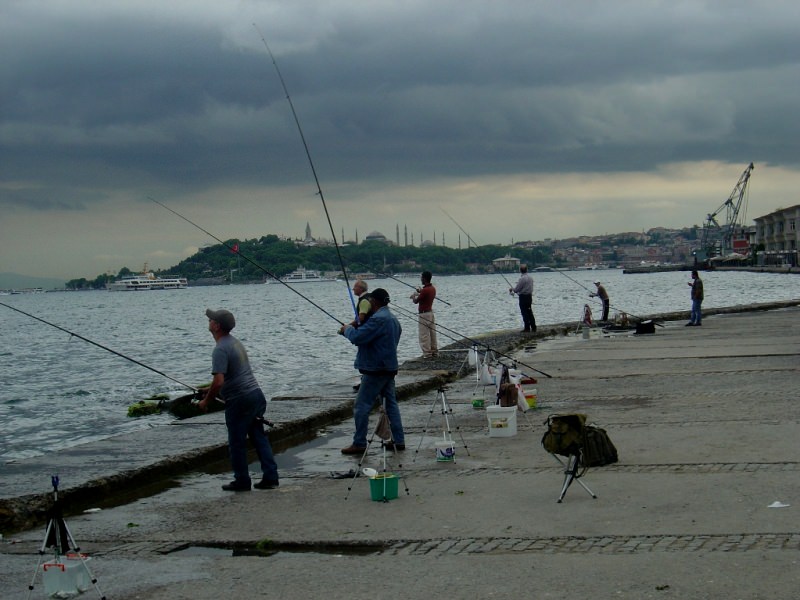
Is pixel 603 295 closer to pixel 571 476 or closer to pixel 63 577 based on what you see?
pixel 571 476

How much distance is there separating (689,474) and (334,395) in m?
7.63

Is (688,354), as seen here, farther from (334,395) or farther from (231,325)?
(231,325)

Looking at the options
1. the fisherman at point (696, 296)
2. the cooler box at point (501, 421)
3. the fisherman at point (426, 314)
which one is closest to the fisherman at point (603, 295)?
the fisherman at point (696, 296)

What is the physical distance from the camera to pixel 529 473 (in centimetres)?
891

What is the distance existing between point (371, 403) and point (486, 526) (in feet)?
11.7

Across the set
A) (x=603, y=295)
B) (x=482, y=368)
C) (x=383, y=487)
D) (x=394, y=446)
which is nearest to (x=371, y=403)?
(x=394, y=446)

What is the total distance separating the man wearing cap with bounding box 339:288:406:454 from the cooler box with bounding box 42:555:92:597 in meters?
4.62

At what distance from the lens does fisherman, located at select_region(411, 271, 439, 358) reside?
20094 millimetres

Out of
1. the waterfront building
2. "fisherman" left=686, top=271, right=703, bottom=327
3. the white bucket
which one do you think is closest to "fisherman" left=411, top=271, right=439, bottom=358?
the white bucket

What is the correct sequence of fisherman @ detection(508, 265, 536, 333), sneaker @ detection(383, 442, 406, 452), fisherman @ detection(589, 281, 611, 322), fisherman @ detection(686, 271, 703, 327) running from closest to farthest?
sneaker @ detection(383, 442, 406, 452), fisherman @ detection(508, 265, 536, 333), fisherman @ detection(686, 271, 703, 327), fisherman @ detection(589, 281, 611, 322)

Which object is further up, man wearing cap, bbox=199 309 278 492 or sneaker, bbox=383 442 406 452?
man wearing cap, bbox=199 309 278 492

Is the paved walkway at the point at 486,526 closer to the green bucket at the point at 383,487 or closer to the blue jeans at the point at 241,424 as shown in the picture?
the green bucket at the point at 383,487

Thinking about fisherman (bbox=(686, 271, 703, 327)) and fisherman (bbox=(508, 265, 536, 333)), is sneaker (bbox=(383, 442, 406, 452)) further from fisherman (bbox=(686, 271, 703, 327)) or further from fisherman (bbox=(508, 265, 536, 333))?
fisherman (bbox=(686, 271, 703, 327))

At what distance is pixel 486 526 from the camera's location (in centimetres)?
707
